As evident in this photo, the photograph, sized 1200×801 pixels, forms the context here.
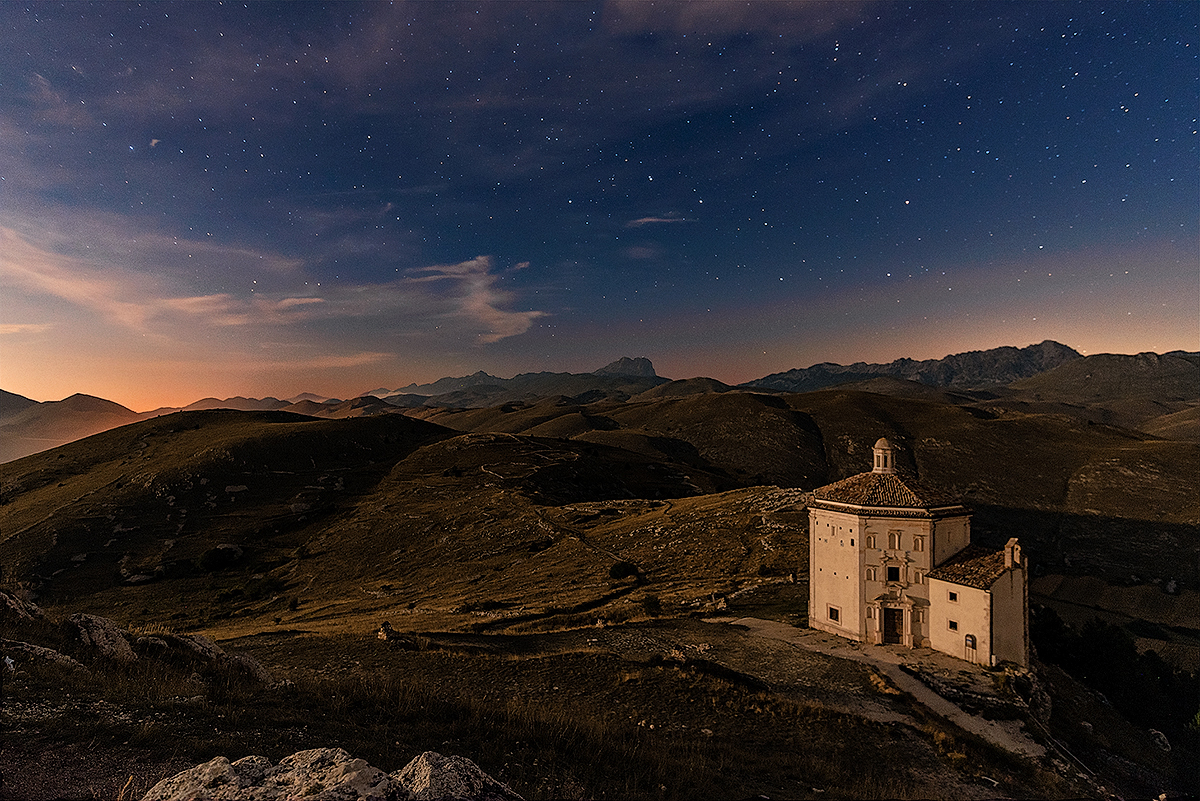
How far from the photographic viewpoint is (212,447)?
401 feet

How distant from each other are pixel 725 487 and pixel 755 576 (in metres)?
70.9

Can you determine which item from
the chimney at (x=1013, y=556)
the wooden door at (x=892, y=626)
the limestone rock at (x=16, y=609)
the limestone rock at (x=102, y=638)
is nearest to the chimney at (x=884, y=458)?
the chimney at (x=1013, y=556)

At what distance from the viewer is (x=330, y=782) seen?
6.58 meters

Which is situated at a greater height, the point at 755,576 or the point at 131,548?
the point at 755,576

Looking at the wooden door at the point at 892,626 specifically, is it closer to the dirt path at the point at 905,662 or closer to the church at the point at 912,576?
the church at the point at 912,576

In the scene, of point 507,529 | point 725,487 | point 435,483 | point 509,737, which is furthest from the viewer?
point 725,487

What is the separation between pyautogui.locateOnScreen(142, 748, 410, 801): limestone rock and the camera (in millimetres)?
6418

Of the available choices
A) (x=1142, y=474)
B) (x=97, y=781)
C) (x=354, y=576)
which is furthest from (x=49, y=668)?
(x=1142, y=474)

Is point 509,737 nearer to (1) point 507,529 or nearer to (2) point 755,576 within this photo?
(2) point 755,576

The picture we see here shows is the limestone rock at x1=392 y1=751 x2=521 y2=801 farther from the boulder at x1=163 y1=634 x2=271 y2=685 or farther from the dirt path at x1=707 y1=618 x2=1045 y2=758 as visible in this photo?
the dirt path at x1=707 y1=618 x2=1045 y2=758

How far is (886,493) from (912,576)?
17.8ft

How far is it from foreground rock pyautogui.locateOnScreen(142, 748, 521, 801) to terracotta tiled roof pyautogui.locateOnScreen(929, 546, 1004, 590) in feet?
112

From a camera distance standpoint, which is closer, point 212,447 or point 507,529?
point 507,529

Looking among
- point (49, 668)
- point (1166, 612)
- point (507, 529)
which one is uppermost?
point (49, 668)
